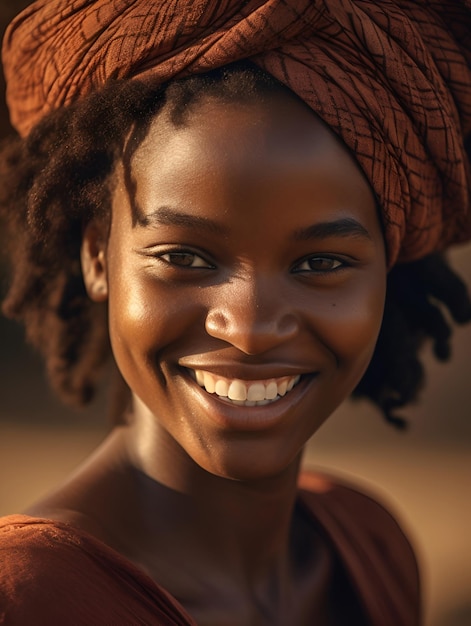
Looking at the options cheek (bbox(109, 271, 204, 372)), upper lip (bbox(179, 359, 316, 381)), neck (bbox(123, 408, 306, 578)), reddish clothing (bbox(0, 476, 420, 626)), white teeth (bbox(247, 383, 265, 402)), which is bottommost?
neck (bbox(123, 408, 306, 578))

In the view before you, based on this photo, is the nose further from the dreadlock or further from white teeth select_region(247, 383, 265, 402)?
the dreadlock

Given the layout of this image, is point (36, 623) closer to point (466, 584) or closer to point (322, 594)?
point (322, 594)

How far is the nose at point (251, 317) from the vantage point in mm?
1704

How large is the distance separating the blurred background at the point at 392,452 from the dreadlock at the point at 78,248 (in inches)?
102

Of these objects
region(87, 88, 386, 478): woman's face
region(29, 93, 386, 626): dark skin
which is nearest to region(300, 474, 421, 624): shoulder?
region(29, 93, 386, 626): dark skin

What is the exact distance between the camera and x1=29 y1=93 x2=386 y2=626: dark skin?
172 centimetres

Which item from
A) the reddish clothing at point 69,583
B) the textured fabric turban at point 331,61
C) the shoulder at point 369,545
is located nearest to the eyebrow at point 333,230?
the textured fabric turban at point 331,61

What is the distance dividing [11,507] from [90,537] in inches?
165

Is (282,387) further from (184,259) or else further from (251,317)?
(184,259)

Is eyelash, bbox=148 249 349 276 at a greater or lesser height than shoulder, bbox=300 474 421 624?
greater

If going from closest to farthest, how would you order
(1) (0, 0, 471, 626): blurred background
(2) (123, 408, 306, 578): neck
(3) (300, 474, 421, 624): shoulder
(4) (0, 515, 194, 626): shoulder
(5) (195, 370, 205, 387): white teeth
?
(4) (0, 515, 194, 626): shoulder < (5) (195, 370, 205, 387): white teeth < (2) (123, 408, 306, 578): neck < (3) (300, 474, 421, 624): shoulder < (1) (0, 0, 471, 626): blurred background

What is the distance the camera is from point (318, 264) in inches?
72.3

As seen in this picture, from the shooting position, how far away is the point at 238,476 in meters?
1.82

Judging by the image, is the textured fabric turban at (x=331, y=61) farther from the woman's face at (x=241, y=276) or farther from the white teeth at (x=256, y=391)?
the white teeth at (x=256, y=391)
